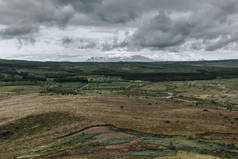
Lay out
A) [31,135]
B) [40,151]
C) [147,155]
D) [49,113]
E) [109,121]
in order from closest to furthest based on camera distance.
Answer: [147,155] < [40,151] < [31,135] < [109,121] < [49,113]

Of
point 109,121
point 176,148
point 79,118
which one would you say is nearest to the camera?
point 176,148

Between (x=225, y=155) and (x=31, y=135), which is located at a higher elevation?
(x=225, y=155)

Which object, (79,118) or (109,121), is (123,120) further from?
(79,118)

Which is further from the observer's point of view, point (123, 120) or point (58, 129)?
point (123, 120)

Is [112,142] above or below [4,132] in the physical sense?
above

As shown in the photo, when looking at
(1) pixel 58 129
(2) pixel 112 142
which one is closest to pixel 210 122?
(2) pixel 112 142

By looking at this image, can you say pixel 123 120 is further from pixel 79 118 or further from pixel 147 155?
pixel 147 155

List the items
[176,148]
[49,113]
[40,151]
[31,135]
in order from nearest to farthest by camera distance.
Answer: [176,148]
[40,151]
[31,135]
[49,113]

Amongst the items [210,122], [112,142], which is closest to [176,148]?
[112,142]

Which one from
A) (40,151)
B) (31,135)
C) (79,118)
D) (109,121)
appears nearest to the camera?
(40,151)
